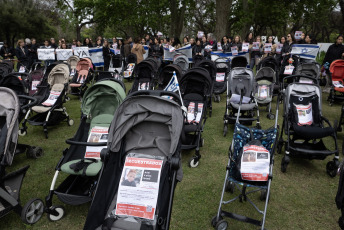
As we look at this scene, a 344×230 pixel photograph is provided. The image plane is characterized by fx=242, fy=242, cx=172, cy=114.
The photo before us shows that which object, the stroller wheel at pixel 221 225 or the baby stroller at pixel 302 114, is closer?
the stroller wheel at pixel 221 225

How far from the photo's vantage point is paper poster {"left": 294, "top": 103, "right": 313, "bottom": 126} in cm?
490

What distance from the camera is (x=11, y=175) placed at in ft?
11.4

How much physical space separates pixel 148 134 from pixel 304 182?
2.92m

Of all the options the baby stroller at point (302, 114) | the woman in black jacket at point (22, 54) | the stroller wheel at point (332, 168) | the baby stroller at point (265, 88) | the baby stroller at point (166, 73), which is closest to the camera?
the stroller wheel at point (332, 168)

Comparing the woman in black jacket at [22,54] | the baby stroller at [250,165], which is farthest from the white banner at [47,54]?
the baby stroller at [250,165]

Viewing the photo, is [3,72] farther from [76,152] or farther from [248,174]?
[248,174]

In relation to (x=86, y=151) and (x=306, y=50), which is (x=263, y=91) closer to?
(x=306, y=50)

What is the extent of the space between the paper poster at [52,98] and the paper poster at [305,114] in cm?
574

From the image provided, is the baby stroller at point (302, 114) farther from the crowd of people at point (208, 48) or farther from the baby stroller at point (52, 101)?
the baby stroller at point (52, 101)

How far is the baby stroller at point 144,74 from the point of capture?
8188 mm

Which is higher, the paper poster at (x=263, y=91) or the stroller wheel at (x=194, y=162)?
the paper poster at (x=263, y=91)

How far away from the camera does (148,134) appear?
3207 millimetres

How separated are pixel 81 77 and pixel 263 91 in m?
6.48

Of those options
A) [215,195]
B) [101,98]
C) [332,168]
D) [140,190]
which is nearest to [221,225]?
[215,195]
